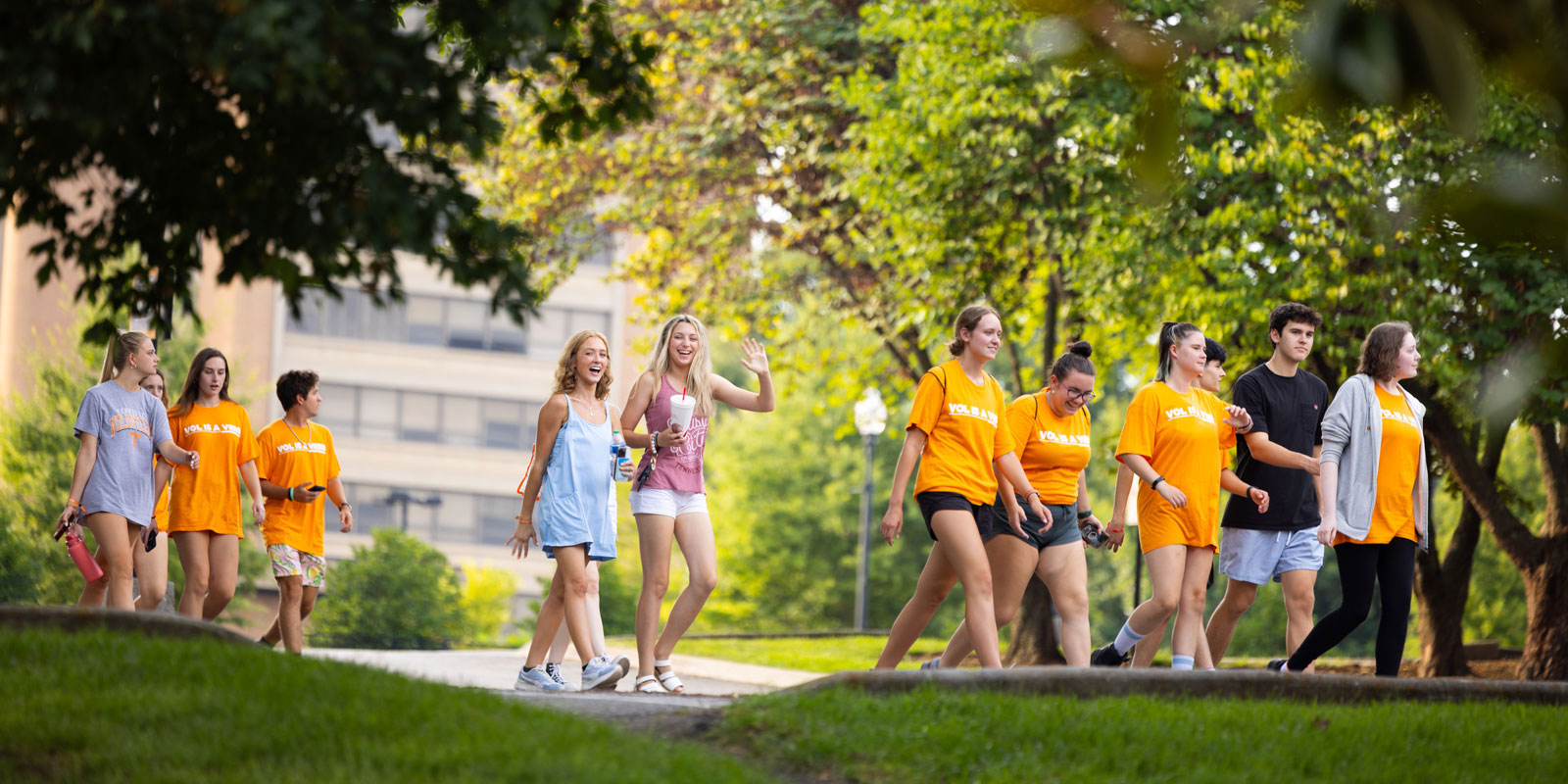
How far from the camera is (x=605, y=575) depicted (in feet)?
111

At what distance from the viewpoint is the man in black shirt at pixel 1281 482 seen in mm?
8438

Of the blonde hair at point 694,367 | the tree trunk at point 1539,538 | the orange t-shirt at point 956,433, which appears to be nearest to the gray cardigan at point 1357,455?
the orange t-shirt at point 956,433

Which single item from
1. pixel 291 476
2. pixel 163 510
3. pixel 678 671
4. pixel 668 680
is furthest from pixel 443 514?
pixel 668 680

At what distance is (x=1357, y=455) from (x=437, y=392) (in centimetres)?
5487

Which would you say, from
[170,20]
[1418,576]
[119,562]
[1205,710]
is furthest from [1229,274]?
[170,20]

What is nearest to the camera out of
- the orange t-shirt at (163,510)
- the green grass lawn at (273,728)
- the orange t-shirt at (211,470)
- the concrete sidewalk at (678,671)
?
the green grass lawn at (273,728)

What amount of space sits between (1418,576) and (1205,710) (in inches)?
A: 410

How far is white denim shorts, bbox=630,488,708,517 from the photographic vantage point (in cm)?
816

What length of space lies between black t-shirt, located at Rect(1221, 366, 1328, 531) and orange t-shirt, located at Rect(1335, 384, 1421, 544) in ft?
1.32

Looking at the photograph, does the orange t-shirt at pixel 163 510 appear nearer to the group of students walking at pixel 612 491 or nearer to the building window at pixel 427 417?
the group of students walking at pixel 612 491

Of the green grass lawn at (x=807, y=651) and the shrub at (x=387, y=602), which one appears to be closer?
the green grass lawn at (x=807, y=651)

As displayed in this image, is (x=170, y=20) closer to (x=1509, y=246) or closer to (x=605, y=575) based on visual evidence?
(x=1509, y=246)

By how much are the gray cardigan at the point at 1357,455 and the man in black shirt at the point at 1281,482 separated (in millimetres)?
241

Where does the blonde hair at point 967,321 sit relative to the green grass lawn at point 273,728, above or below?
above
